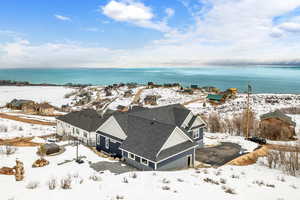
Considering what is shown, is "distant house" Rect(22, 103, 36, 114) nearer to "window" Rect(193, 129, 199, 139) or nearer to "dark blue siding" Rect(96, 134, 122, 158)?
"dark blue siding" Rect(96, 134, 122, 158)

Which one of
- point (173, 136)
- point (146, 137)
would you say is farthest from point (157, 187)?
point (146, 137)

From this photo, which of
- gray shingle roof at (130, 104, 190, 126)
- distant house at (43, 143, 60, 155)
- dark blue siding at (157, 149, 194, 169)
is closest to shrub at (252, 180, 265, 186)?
dark blue siding at (157, 149, 194, 169)

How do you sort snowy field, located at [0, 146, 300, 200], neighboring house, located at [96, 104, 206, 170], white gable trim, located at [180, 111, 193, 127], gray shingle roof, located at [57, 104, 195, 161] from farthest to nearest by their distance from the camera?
white gable trim, located at [180, 111, 193, 127], gray shingle roof, located at [57, 104, 195, 161], neighboring house, located at [96, 104, 206, 170], snowy field, located at [0, 146, 300, 200]

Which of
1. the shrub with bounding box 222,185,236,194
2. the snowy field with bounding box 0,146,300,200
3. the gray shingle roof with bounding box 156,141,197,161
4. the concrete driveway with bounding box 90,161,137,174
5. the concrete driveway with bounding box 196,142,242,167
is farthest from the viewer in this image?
the concrete driveway with bounding box 196,142,242,167

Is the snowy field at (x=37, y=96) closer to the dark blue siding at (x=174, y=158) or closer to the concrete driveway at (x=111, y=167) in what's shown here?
the concrete driveway at (x=111, y=167)

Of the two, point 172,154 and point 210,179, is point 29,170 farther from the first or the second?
point 210,179

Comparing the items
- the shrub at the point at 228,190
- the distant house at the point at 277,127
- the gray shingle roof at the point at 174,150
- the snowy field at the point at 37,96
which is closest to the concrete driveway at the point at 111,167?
the gray shingle roof at the point at 174,150

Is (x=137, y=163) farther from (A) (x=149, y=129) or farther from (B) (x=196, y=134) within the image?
(B) (x=196, y=134)

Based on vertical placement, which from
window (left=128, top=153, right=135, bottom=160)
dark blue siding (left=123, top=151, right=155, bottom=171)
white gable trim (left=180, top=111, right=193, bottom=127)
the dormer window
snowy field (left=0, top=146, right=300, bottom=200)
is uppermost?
white gable trim (left=180, top=111, right=193, bottom=127)
